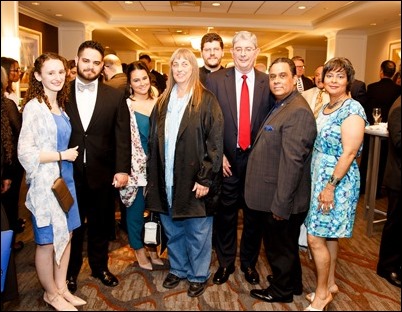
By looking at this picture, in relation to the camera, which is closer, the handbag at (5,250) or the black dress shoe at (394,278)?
the handbag at (5,250)

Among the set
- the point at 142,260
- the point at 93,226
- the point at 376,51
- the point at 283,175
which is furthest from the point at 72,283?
the point at 376,51

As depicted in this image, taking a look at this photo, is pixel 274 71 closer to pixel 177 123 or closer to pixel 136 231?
pixel 177 123

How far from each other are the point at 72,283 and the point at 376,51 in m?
8.50

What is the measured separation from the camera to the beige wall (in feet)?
27.2

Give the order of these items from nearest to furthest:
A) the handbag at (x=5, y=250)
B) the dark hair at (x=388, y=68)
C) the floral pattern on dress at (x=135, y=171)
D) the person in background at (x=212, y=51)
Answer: the handbag at (x=5, y=250), the floral pattern on dress at (x=135, y=171), the person in background at (x=212, y=51), the dark hair at (x=388, y=68)

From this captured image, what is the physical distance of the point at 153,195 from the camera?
2.49 m

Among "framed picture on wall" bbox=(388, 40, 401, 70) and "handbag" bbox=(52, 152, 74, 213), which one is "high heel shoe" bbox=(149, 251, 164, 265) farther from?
"framed picture on wall" bbox=(388, 40, 401, 70)

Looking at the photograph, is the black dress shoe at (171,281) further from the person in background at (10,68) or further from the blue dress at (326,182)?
the person in background at (10,68)

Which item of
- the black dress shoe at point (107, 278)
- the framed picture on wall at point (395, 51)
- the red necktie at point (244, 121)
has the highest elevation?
the framed picture on wall at point (395, 51)

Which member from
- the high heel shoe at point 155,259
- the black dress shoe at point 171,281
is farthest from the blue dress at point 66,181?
the high heel shoe at point 155,259

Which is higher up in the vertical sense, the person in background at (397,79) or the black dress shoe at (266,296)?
the person in background at (397,79)

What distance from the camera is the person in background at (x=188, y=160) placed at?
2.33 meters

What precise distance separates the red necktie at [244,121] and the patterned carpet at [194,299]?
2.99ft

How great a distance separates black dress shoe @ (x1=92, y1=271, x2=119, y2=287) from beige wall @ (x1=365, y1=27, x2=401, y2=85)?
740 centimetres
